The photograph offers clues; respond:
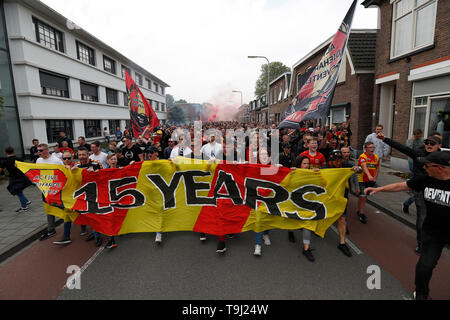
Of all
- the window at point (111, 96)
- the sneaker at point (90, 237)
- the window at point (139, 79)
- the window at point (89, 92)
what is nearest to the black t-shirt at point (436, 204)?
the sneaker at point (90, 237)

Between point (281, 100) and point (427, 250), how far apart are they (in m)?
27.8

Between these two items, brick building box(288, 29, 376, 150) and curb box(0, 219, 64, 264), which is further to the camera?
brick building box(288, 29, 376, 150)

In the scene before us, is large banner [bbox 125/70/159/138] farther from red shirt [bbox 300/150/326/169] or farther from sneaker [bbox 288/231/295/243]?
sneaker [bbox 288/231/295/243]

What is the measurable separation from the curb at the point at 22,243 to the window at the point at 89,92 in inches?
708

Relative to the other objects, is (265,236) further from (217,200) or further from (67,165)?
(67,165)

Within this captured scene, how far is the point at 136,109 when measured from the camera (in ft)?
34.2

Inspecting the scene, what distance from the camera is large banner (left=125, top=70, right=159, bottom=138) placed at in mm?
10250

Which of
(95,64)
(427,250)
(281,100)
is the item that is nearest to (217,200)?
(427,250)

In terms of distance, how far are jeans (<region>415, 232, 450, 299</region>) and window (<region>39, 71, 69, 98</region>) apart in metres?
19.4

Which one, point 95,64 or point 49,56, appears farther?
point 95,64

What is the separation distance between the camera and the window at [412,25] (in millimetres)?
8922

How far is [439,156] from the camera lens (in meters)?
2.57

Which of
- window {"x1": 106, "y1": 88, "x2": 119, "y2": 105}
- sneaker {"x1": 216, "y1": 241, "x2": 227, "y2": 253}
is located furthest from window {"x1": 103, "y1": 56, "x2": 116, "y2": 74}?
sneaker {"x1": 216, "y1": 241, "x2": 227, "y2": 253}
